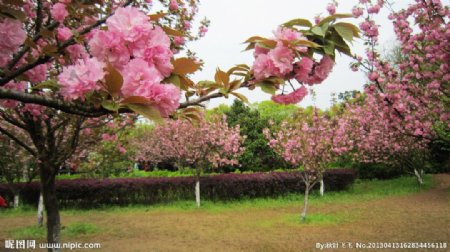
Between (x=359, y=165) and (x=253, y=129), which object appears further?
(x=253, y=129)

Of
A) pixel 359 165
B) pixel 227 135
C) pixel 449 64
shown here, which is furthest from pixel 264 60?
pixel 359 165

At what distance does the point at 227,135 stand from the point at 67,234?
751 centimetres

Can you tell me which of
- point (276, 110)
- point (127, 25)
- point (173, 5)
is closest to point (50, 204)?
point (173, 5)

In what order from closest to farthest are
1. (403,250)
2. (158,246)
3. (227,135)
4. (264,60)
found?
(264,60) < (403,250) < (158,246) < (227,135)

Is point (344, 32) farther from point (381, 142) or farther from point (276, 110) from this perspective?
point (276, 110)

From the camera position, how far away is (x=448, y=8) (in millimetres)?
4648

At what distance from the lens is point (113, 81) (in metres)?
0.96

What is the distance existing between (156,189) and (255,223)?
629 cm

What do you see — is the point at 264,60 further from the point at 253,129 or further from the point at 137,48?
the point at 253,129

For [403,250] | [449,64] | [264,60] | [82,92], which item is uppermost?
[449,64]

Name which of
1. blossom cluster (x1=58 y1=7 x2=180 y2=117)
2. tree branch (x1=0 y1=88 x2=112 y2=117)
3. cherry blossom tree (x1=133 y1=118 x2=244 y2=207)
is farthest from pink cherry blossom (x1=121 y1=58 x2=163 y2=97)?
cherry blossom tree (x1=133 y1=118 x2=244 y2=207)

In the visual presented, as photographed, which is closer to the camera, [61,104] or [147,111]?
[147,111]

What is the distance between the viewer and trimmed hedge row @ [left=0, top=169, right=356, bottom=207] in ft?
43.9

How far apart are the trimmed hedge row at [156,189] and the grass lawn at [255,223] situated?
24.9 inches
